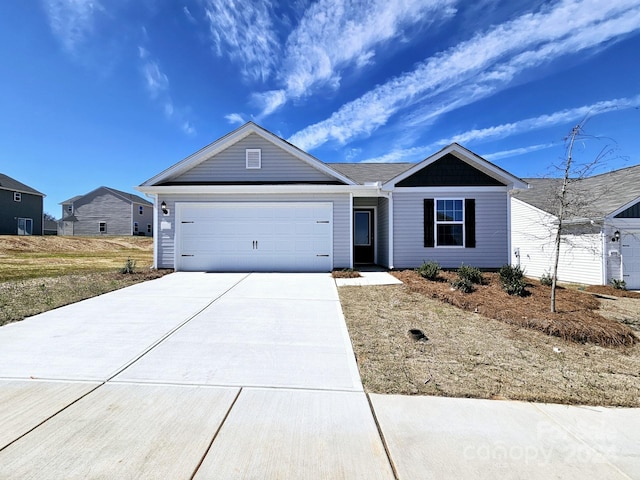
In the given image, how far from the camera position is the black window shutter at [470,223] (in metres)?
10.7

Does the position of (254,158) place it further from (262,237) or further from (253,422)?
(253,422)

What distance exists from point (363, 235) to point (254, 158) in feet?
18.9

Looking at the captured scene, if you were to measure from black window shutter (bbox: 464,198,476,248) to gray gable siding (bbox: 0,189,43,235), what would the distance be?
3906cm

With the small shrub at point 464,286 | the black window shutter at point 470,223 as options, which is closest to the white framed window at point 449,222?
the black window shutter at point 470,223

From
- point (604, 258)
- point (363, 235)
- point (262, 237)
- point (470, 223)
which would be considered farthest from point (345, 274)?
point (604, 258)

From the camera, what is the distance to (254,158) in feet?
36.0

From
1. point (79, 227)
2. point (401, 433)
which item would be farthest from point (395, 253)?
point (79, 227)

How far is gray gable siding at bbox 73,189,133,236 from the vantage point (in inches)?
1432

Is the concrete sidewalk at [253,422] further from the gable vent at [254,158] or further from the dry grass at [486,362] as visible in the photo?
the gable vent at [254,158]

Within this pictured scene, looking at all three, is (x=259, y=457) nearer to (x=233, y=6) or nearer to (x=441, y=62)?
(x=233, y=6)

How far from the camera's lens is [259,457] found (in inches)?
78.3

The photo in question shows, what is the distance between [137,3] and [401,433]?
1172 centimetres

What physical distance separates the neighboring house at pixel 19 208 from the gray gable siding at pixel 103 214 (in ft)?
14.7

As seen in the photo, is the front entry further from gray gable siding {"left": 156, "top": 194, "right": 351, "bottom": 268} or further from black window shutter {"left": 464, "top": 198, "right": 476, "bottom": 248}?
black window shutter {"left": 464, "top": 198, "right": 476, "bottom": 248}
